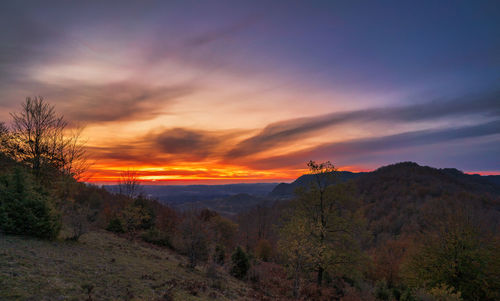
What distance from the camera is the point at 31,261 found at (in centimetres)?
1186

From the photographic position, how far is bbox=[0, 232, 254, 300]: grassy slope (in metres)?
9.30

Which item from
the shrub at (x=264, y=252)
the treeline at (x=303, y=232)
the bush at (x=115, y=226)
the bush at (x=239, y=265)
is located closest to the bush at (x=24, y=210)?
the treeline at (x=303, y=232)

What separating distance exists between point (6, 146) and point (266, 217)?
76.1m

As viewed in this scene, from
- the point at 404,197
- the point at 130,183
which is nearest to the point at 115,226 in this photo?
the point at 130,183

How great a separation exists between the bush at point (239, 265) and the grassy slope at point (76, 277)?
25.6 ft

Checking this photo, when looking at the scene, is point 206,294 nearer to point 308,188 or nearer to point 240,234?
point 308,188

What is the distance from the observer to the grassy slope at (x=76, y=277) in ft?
30.5

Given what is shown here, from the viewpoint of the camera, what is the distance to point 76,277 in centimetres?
1153

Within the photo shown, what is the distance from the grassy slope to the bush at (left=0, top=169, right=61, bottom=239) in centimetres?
107

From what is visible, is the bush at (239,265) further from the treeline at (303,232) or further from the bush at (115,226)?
the bush at (115,226)

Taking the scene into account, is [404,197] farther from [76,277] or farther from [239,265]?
[76,277]

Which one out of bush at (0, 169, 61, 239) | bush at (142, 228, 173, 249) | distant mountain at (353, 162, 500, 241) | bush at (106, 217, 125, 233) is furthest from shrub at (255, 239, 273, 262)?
distant mountain at (353, 162, 500, 241)

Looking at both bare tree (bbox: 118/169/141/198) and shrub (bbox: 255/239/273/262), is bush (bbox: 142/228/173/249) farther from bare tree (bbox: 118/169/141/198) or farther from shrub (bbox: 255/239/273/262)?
shrub (bbox: 255/239/273/262)

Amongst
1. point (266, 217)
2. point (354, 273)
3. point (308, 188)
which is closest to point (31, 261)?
point (308, 188)
